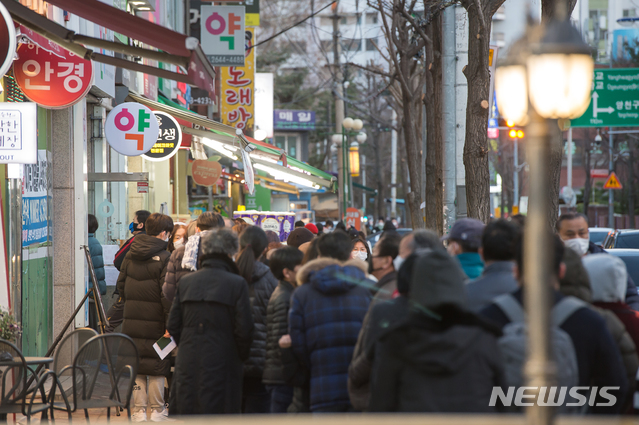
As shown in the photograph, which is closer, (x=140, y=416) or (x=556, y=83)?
(x=556, y=83)

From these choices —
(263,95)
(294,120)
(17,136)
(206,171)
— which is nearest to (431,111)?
(206,171)

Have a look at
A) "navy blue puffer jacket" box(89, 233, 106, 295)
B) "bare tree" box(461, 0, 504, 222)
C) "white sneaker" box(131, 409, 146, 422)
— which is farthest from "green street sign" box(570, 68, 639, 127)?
"white sneaker" box(131, 409, 146, 422)

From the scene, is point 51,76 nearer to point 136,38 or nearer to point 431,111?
point 136,38

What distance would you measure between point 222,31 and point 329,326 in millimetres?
13151

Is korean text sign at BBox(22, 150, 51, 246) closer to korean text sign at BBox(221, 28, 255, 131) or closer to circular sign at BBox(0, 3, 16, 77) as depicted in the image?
A: circular sign at BBox(0, 3, 16, 77)

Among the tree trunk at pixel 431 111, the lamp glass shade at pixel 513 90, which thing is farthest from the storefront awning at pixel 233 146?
the lamp glass shade at pixel 513 90

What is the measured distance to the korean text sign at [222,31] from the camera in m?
16.7

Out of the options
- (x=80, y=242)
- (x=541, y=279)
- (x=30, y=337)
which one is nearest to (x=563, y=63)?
(x=541, y=279)

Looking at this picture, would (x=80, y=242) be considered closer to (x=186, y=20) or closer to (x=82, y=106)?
(x=82, y=106)

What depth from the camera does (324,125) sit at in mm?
61219

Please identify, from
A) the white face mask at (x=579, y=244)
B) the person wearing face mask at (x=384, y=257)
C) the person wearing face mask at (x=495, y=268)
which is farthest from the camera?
the white face mask at (x=579, y=244)

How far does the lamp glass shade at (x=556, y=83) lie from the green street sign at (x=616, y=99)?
15.8 metres

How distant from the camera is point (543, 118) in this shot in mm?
2643

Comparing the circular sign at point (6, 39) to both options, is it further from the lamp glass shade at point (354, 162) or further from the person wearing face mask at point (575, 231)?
the lamp glass shade at point (354, 162)
